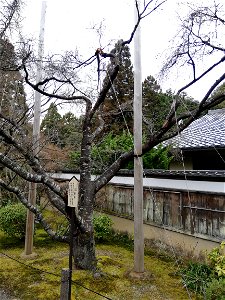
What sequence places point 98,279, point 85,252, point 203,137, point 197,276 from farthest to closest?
1. point 203,137
2. point 85,252
3. point 98,279
4. point 197,276

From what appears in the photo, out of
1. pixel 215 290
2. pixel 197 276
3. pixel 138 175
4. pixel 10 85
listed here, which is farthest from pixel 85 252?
pixel 10 85

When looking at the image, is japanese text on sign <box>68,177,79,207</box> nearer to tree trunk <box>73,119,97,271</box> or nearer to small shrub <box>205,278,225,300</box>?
tree trunk <box>73,119,97,271</box>

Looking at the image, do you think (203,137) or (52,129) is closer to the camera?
(52,129)

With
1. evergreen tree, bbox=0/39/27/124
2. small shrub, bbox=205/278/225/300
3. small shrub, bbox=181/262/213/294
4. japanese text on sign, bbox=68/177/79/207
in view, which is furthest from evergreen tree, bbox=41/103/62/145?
small shrub, bbox=205/278/225/300

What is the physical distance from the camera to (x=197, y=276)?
5680 mm

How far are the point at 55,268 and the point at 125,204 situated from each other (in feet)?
11.4

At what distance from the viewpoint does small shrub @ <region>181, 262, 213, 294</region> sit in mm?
5409

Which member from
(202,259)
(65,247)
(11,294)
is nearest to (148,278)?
(202,259)

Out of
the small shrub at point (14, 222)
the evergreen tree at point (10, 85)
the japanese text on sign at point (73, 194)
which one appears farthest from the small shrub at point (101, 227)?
the japanese text on sign at point (73, 194)

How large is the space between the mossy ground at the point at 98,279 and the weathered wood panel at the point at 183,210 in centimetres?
102

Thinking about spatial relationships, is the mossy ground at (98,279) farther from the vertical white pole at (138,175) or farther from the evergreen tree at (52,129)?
the evergreen tree at (52,129)

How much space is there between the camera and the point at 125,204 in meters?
9.50

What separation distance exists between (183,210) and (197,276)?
1791 millimetres

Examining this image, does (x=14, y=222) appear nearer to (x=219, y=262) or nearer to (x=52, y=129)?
(x=52, y=129)
